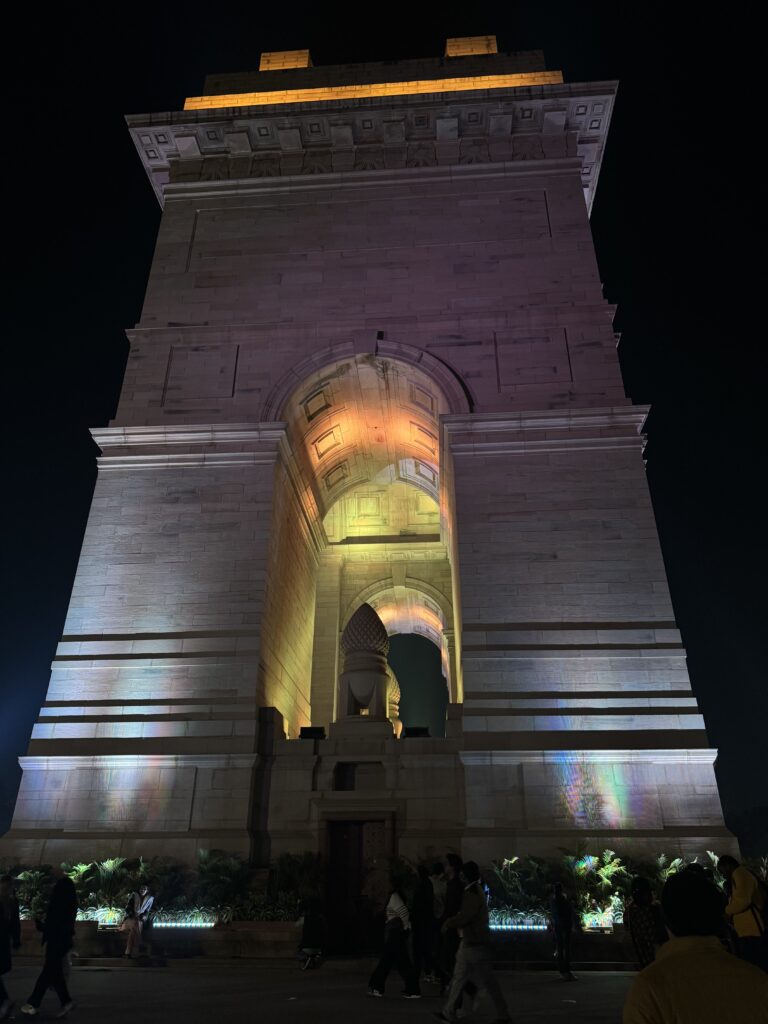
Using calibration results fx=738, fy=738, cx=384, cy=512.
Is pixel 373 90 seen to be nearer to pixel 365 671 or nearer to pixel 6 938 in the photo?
pixel 365 671

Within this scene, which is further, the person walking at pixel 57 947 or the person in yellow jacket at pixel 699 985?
the person walking at pixel 57 947

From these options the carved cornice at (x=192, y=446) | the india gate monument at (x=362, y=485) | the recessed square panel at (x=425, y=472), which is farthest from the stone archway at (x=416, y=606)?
the carved cornice at (x=192, y=446)

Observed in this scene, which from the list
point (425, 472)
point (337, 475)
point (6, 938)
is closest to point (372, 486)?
point (337, 475)

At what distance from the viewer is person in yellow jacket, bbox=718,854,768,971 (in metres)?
6.36

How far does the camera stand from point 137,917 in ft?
38.6

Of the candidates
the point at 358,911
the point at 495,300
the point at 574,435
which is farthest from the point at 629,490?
the point at 358,911

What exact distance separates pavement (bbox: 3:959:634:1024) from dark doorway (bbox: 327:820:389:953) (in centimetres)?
393

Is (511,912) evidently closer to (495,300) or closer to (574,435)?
(574,435)

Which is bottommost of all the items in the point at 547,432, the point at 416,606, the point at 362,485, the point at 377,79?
the point at 547,432

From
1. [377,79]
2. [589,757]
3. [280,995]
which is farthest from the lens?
[377,79]

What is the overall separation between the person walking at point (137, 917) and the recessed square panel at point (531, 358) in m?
14.2

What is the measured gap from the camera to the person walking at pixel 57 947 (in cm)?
705

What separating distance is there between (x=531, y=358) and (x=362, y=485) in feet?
35.2

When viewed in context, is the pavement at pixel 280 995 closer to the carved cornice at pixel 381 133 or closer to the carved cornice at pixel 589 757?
the carved cornice at pixel 589 757
